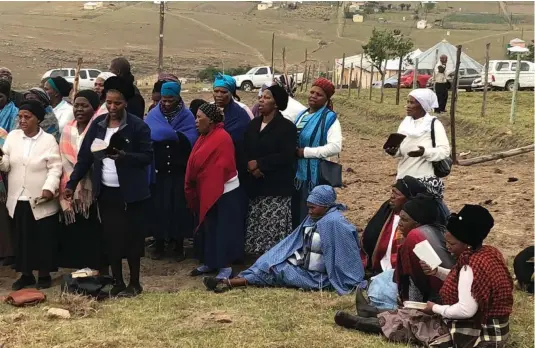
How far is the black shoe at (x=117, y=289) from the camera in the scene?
523 cm

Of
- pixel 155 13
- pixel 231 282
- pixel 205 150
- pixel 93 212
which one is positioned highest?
pixel 155 13

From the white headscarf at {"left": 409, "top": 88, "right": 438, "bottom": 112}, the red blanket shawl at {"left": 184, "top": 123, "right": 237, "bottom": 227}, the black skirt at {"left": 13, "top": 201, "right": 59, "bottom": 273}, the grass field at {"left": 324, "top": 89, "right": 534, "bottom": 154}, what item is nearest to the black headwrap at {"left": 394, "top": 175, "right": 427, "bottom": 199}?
the white headscarf at {"left": 409, "top": 88, "right": 438, "bottom": 112}

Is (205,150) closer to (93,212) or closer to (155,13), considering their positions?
(93,212)

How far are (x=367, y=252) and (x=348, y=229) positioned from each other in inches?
21.5

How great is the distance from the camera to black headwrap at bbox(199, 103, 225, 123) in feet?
18.5

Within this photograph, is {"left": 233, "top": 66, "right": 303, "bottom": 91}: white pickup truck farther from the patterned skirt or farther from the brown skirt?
the brown skirt

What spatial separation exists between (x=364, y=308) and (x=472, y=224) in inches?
42.6

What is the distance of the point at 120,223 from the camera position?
5199 millimetres

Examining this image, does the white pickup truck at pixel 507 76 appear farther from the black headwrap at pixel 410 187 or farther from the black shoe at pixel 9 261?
the black shoe at pixel 9 261

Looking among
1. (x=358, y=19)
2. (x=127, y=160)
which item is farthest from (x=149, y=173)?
(x=358, y=19)

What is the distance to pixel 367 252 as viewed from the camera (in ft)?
18.8

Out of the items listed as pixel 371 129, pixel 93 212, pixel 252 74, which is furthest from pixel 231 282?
pixel 252 74

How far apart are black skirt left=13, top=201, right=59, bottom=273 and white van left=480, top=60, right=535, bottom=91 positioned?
2364 centimetres

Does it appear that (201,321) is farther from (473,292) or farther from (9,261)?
(9,261)
